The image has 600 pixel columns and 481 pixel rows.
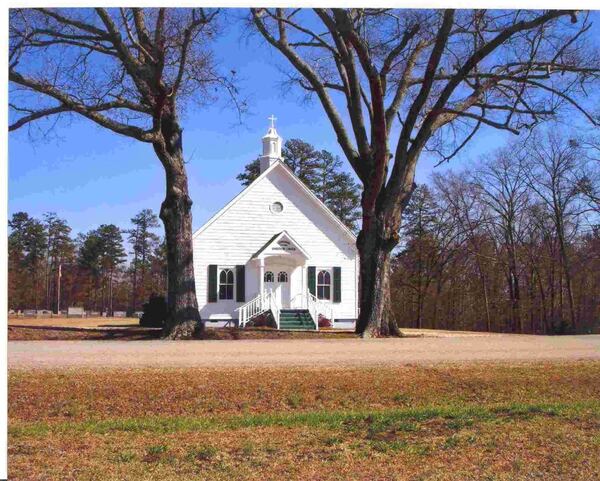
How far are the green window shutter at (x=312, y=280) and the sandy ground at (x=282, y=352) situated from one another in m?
7.05

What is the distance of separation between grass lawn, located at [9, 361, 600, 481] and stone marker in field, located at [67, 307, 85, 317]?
7683 millimetres

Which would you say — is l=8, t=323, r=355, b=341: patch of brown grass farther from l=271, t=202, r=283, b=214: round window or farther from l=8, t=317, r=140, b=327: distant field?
l=271, t=202, r=283, b=214: round window

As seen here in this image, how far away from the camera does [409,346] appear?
11273mm

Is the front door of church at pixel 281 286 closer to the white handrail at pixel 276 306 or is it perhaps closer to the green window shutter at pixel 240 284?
the white handrail at pixel 276 306

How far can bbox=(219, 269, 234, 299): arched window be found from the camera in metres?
18.7

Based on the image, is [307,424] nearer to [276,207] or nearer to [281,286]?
[281,286]

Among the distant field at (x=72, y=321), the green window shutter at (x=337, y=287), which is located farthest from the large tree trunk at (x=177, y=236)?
the green window shutter at (x=337, y=287)

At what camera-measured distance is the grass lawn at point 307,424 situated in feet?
17.0

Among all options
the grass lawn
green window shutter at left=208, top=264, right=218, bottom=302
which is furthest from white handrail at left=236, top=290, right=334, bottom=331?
the grass lawn

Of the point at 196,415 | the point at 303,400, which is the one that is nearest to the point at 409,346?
the point at 303,400

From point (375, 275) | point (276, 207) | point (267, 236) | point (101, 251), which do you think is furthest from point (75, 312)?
point (375, 275)

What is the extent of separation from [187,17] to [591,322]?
30.6 feet

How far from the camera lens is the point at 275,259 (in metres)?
19.1
